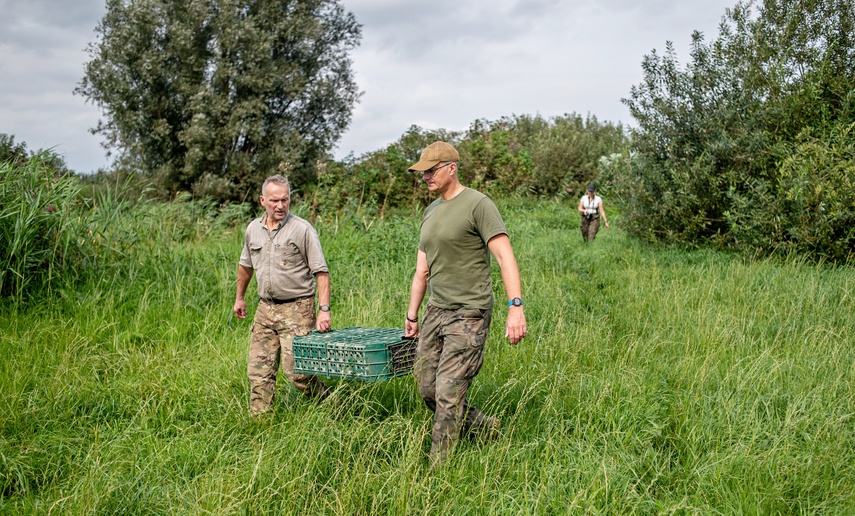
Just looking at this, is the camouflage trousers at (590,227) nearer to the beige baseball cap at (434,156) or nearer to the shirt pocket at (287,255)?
the shirt pocket at (287,255)

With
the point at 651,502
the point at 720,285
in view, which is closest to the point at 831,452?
the point at 651,502

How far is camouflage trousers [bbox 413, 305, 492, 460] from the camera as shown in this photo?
13.9 feet

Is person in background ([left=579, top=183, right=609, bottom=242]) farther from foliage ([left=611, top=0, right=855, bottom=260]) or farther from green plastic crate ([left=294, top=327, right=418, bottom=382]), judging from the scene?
green plastic crate ([left=294, top=327, right=418, bottom=382])

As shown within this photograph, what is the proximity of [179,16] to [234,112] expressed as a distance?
4509mm

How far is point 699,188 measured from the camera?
39.8 ft

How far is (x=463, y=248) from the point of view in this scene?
4.35 metres

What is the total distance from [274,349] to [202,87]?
22831 mm

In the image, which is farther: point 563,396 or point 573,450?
point 563,396

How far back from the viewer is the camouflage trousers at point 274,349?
200 inches

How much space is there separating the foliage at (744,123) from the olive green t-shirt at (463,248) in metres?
8.00

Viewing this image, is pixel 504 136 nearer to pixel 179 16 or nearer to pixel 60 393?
pixel 179 16

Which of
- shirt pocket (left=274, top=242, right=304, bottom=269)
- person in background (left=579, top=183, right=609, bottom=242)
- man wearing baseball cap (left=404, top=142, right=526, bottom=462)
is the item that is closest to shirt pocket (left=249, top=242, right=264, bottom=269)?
shirt pocket (left=274, top=242, right=304, bottom=269)

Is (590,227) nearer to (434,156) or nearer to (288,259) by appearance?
(288,259)

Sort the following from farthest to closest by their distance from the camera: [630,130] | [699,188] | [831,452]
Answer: [630,130]
[699,188]
[831,452]
